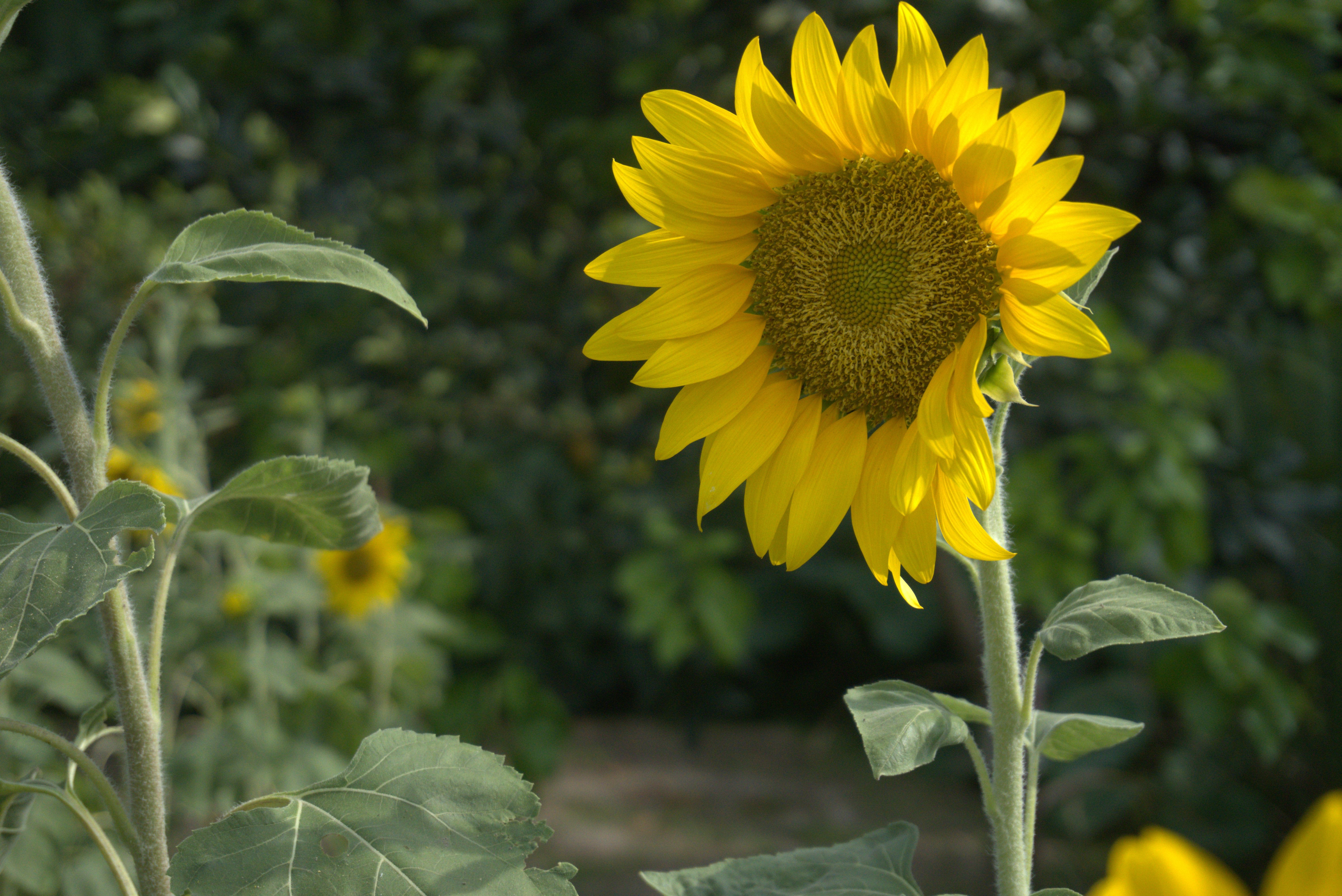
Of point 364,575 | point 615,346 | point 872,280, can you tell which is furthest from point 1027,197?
point 364,575

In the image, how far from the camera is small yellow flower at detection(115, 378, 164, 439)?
193 centimetres

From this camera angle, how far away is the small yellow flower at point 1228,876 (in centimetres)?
27

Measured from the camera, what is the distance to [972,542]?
56 cm

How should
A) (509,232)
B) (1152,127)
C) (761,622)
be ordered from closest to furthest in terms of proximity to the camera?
(1152,127), (509,232), (761,622)

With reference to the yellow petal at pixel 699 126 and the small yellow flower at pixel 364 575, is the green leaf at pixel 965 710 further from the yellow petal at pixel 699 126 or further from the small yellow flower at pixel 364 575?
the small yellow flower at pixel 364 575

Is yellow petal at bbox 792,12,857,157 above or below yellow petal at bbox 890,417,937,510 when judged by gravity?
above

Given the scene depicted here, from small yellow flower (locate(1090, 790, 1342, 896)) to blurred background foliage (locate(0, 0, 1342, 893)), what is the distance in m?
1.52

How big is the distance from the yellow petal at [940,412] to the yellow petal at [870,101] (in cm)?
14

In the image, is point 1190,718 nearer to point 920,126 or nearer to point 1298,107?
point 1298,107

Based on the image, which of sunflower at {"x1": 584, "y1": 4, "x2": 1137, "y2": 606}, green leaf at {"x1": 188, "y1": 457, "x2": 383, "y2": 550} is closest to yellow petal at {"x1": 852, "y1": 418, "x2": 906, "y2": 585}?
sunflower at {"x1": 584, "y1": 4, "x2": 1137, "y2": 606}

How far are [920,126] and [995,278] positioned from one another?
11cm

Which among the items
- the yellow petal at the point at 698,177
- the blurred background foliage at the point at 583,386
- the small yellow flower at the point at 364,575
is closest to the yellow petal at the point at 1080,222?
the yellow petal at the point at 698,177

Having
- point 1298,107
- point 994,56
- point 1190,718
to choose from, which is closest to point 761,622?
point 1190,718

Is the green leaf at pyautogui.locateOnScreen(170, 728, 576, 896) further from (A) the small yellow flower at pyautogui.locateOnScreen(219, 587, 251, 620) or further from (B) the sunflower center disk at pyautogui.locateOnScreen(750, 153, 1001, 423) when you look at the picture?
(A) the small yellow flower at pyautogui.locateOnScreen(219, 587, 251, 620)
